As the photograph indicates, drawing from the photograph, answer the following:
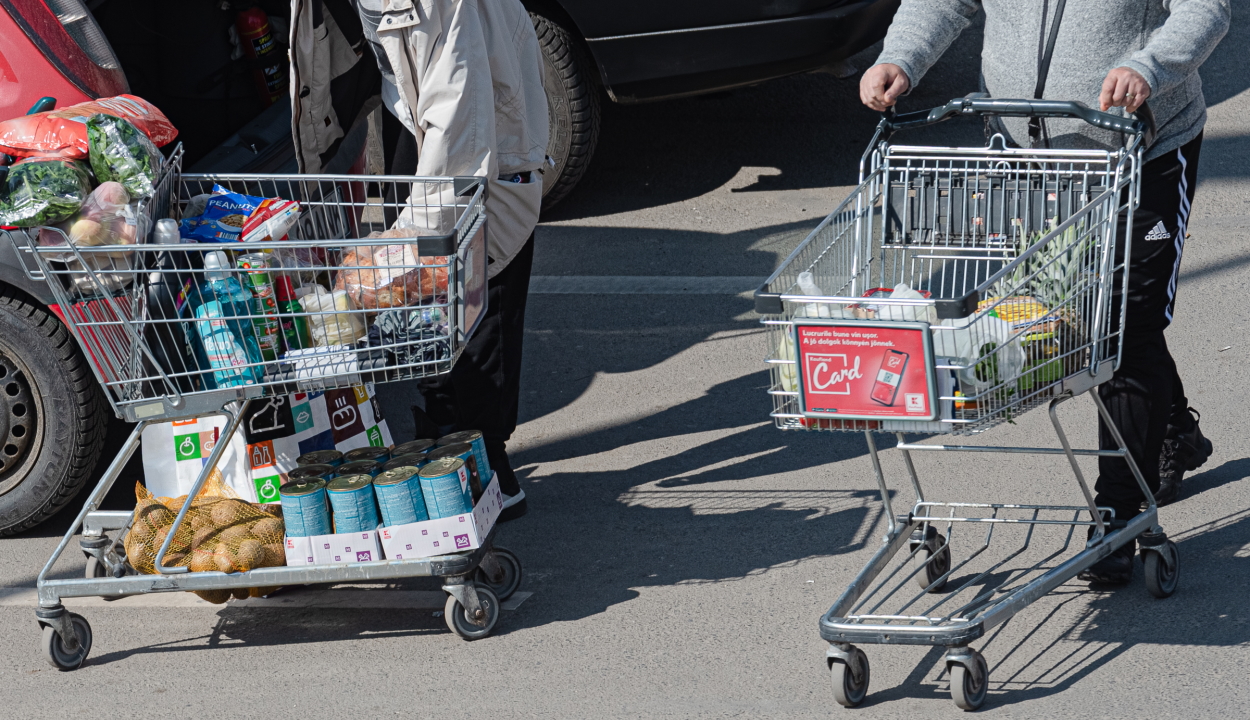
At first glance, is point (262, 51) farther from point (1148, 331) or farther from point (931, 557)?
point (1148, 331)

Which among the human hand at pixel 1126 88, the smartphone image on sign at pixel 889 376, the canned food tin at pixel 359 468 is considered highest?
the human hand at pixel 1126 88

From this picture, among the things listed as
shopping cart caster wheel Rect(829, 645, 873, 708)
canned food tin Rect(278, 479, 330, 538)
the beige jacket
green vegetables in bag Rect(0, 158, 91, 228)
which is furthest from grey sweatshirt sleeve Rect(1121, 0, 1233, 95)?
green vegetables in bag Rect(0, 158, 91, 228)

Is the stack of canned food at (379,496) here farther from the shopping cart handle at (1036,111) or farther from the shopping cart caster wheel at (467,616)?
the shopping cart handle at (1036,111)

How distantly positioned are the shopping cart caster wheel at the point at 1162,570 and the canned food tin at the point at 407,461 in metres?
2.01

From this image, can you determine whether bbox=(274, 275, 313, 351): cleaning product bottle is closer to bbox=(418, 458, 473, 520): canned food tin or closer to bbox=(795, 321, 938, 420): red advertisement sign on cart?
bbox=(418, 458, 473, 520): canned food tin

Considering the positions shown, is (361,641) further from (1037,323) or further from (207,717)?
(1037,323)

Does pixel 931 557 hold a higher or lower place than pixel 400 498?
lower

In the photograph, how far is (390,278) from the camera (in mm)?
3340

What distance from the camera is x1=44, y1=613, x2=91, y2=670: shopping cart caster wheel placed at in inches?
143

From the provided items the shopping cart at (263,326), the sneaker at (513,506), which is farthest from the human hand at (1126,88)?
the sneaker at (513,506)

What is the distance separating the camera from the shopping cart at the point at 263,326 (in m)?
3.29

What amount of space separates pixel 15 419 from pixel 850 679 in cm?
282

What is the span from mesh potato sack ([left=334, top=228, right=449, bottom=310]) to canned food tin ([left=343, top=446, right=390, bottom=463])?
0.62 m

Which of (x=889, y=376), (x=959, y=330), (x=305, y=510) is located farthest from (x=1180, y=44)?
(x=305, y=510)
